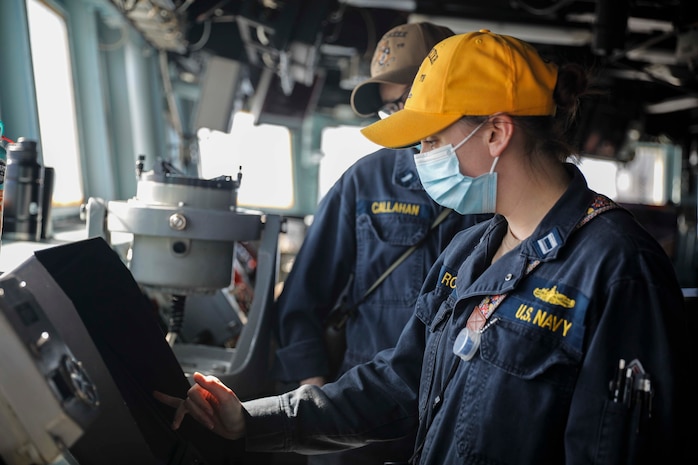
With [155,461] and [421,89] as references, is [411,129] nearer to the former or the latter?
[421,89]

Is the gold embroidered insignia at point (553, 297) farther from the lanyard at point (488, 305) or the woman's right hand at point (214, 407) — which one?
the woman's right hand at point (214, 407)

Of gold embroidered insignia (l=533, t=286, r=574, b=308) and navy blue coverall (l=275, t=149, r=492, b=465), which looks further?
navy blue coverall (l=275, t=149, r=492, b=465)

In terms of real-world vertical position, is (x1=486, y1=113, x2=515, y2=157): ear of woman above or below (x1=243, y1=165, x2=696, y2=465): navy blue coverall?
above

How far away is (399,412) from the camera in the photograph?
5.08 feet

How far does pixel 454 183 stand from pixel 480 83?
0.20 meters

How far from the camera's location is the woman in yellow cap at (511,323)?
3.45 feet

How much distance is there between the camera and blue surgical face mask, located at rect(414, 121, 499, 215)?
4.23 feet

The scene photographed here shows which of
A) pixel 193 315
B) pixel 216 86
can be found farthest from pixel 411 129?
pixel 216 86

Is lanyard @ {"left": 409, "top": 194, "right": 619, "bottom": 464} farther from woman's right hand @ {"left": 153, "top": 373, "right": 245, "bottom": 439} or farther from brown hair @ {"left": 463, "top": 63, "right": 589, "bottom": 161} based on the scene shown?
woman's right hand @ {"left": 153, "top": 373, "right": 245, "bottom": 439}

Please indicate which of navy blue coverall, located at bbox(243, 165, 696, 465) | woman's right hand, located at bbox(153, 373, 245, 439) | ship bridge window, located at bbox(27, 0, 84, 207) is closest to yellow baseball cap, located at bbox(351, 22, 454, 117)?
navy blue coverall, located at bbox(243, 165, 696, 465)

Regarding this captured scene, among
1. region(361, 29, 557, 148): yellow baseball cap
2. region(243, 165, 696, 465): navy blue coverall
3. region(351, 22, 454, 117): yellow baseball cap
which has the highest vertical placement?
region(351, 22, 454, 117): yellow baseball cap

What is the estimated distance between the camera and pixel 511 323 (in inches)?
46.9

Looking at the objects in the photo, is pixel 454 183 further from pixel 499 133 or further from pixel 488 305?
pixel 488 305

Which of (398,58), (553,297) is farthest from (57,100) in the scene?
(553,297)
